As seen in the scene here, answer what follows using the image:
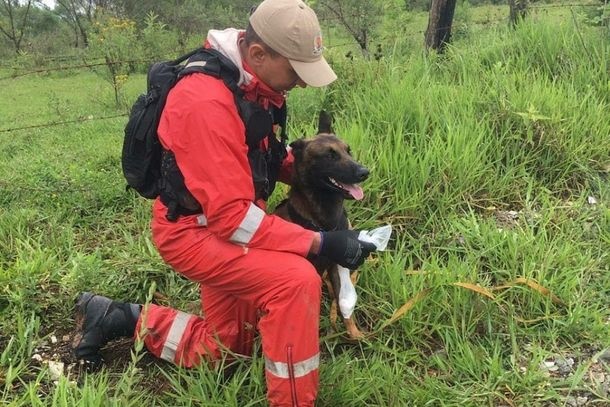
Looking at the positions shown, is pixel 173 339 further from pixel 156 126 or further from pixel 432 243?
pixel 432 243

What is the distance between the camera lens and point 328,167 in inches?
108

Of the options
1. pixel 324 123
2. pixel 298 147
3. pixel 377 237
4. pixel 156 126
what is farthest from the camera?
pixel 324 123

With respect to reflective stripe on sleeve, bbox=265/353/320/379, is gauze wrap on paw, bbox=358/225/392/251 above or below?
above

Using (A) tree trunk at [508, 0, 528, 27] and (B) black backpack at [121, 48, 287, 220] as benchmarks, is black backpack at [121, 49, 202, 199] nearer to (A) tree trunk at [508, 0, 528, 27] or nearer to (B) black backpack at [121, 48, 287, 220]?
(B) black backpack at [121, 48, 287, 220]

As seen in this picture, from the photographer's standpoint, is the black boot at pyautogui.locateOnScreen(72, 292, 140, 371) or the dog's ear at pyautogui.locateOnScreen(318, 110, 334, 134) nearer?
the black boot at pyautogui.locateOnScreen(72, 292, 140, 371)

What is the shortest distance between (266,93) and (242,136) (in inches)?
10.5

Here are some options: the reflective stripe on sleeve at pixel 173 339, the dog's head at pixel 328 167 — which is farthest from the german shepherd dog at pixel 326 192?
the reflective stripe on sleeve at pixel 173 339

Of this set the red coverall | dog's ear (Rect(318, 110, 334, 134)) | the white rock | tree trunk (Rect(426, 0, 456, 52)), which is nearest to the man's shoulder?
the red coverall

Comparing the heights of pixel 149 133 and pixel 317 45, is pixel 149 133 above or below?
below

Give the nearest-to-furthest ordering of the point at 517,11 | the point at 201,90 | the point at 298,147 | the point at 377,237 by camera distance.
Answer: the point at 201,90
the point at 377,237
the point at 298,147
the point at 517,11

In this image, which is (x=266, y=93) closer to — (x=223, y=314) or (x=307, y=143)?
(x=307, y=143)

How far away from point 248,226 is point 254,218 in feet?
0.13

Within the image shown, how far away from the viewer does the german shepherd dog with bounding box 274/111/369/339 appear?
270cm

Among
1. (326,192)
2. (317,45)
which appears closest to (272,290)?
(326,192)
